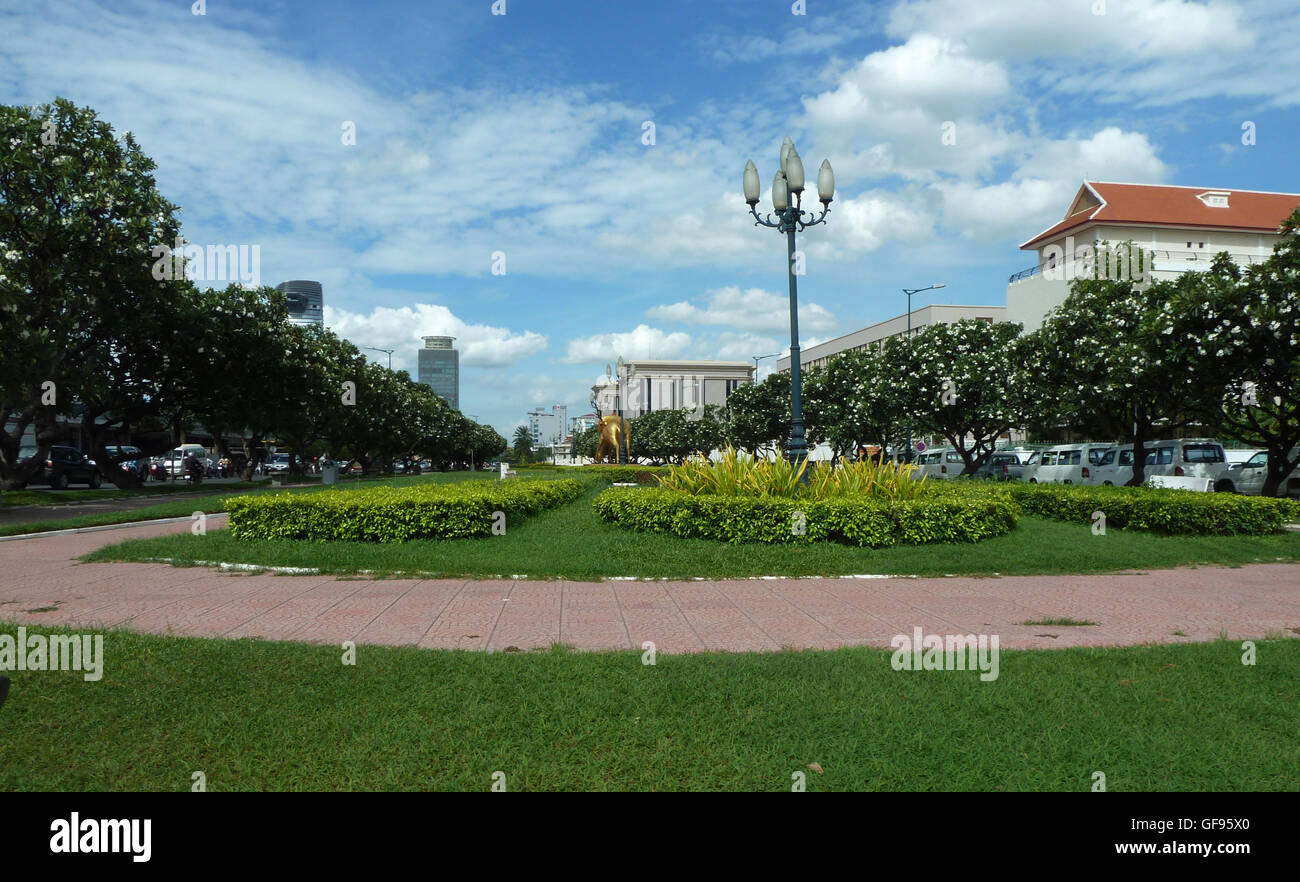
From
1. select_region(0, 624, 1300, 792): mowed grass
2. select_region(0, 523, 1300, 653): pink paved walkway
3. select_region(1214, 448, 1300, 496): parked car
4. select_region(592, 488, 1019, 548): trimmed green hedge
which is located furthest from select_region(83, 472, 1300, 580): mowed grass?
select_region(1214, 448, 1300, 496): parked car

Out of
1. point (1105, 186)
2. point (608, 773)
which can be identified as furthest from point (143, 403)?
point (1105, 186)

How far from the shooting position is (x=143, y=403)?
97.9 feet

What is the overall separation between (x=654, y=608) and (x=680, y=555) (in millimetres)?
2643

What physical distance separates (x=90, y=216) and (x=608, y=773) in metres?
23.6

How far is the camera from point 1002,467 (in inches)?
1293

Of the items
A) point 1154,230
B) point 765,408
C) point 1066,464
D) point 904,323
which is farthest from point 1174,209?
point 1066,464

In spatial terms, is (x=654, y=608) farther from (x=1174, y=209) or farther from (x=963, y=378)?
(x=1174, y=209)

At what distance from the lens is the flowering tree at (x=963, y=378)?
2894 centimetres

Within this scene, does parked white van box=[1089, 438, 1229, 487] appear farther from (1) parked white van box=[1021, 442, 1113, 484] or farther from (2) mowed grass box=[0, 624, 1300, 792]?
(2) mowed grass box=[0, 624, 1300, 792]

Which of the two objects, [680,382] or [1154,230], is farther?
[680,382]

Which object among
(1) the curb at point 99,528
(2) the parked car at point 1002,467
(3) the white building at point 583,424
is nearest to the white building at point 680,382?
(3) the white building at point 583,424

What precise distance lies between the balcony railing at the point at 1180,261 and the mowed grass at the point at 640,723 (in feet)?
170

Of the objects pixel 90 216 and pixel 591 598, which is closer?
pixel 591 598
